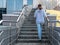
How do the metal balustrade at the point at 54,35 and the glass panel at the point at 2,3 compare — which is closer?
the metal balustrade at the point at 54,35

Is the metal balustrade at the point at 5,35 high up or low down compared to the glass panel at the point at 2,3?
down

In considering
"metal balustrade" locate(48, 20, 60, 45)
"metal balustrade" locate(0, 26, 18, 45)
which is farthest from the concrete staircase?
"metal balustrade" locate(0, 26, 18, 45)

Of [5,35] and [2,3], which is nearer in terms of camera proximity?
[5,35]

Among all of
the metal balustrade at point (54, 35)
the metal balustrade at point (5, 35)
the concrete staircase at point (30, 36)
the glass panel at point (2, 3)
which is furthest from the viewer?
the glass panel at point (2, 3)

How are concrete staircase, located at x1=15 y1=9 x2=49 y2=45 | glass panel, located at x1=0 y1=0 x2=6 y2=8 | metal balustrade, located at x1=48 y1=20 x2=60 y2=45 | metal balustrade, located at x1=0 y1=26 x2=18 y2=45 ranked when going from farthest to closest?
glass panel, located at x1=0 y1=0 x2=6 y2=8 < concrete staircase, located at x1=15 y1=9 x2=49 y2=45 < metal balustrade, located at x1=48 y1=20 x2=60 y2=45 < metal balustrade, located at x1=0 y1=26 x2=18 y2=45

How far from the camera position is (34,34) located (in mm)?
15609

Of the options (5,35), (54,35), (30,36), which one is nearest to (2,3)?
(30,36)

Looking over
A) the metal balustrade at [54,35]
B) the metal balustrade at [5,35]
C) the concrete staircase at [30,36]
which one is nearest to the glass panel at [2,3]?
the concrete staircase at [30,36]

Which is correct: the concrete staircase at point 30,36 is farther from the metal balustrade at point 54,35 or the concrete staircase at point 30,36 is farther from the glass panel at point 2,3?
the glass panel at point 2,3

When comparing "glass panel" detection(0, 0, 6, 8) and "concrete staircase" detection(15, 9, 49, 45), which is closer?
"concrete staircase" detection(15, 9, 49, 45)

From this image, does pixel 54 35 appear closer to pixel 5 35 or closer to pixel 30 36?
pixel 5 35

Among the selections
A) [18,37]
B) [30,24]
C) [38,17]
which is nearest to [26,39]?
[18,37]

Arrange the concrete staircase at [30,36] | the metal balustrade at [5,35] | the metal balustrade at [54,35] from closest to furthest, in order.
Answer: the metal balustrade at [5,35], the metal balustrade at [54,35], the concrete staircase at [30,36]

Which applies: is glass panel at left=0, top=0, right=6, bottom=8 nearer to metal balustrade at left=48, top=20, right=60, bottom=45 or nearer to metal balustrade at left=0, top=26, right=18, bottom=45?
metal balustrade at left=48, top=20, right=60, bottom=45
